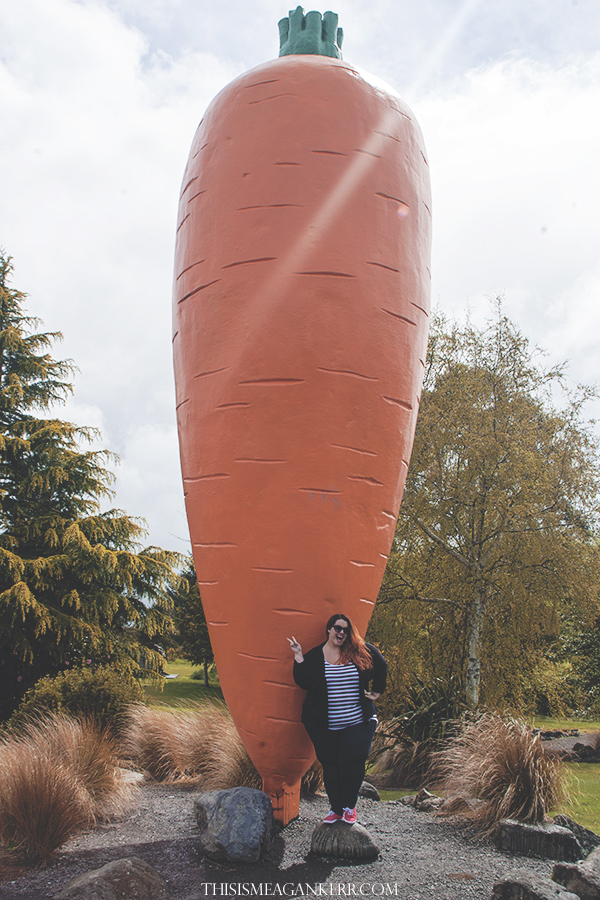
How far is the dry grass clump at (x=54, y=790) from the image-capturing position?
3.13m

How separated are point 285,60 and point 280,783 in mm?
4465

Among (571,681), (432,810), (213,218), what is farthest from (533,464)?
(571,681)

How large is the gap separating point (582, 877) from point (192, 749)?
3.71 metres

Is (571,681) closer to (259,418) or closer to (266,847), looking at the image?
(266,847)

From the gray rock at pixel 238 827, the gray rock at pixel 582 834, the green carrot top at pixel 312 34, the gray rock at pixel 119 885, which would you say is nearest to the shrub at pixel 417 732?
the gray rock at pixel 582 834

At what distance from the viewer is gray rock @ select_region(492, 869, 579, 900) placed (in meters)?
2.32

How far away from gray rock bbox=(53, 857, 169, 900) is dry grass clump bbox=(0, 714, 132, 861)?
2.35ft

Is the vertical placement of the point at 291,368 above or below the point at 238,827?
above

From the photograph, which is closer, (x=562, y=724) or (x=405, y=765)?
(x=405, y=765)

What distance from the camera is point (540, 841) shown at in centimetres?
322

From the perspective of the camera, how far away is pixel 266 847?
298 cm

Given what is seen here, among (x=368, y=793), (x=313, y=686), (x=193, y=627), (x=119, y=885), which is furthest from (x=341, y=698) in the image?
(x=193, y=627)

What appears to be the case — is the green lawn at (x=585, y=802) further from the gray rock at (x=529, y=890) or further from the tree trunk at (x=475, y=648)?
the gray rock at (x=529, y=890)

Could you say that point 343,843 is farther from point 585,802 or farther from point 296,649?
point 585,802
